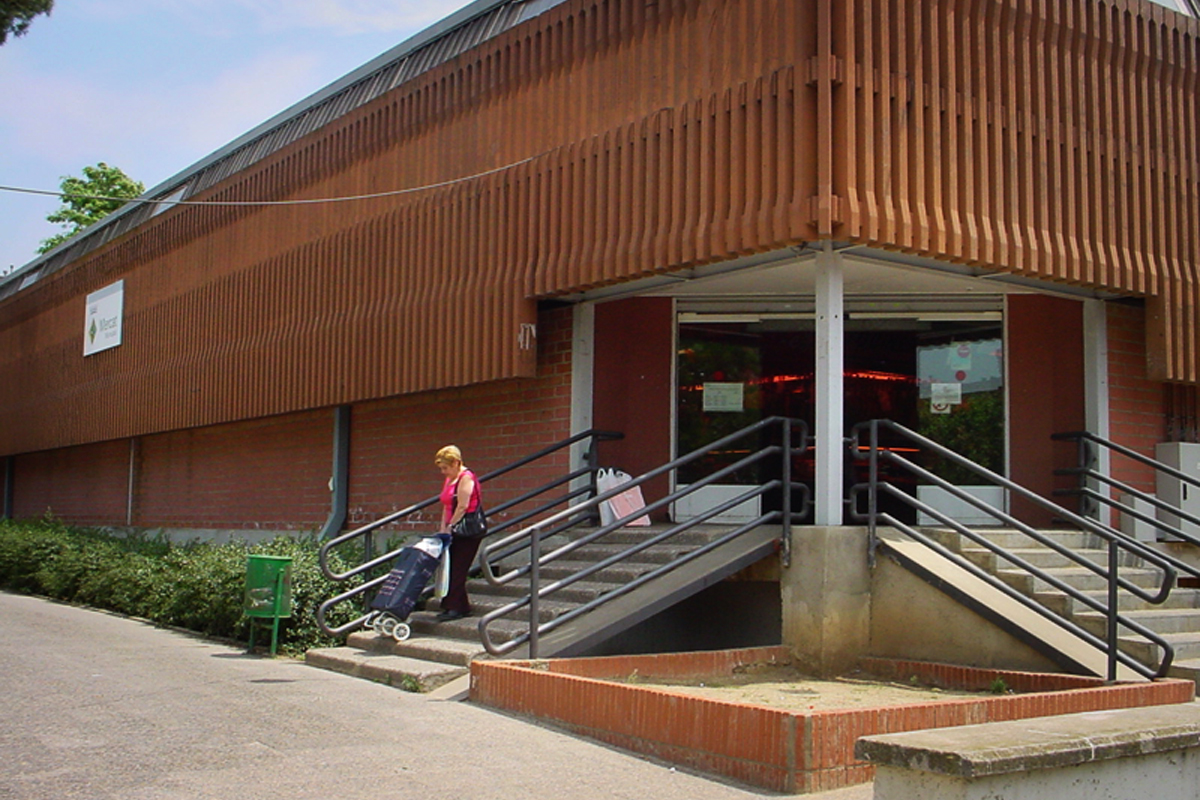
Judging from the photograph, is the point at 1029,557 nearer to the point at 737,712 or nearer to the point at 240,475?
the point at 737,712

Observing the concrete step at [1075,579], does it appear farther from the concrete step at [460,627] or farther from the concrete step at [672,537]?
the concrete step at [460,627]

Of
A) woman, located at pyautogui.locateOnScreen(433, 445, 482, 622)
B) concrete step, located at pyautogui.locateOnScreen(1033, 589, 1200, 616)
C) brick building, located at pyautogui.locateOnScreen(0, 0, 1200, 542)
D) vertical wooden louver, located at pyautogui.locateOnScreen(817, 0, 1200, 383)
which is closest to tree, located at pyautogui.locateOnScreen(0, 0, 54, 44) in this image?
brick building, located at pyautogui.locateOnScreen(0, 0, 1200, 542)

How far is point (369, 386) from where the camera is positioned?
16.3 m

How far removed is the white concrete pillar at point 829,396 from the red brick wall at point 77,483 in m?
19.4

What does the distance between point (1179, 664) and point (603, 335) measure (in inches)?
264

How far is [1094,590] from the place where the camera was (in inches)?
425

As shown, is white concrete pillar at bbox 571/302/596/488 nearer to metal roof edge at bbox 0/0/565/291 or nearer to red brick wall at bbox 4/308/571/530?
red brick wall at bbox 4/308/571/530

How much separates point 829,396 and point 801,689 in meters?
2.44

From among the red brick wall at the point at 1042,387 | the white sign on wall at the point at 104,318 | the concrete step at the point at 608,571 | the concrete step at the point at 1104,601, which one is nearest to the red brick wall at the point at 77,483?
the white sign on wall at the point at 104,318

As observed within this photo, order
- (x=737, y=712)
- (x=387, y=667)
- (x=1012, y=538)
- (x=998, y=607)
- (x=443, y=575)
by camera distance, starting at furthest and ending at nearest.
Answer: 1. (x=1012, y=538)
2. (x=443, y=575)
3. (x=387, y=667)
4. (x=998, y=607)
5. (x=737, y=712)

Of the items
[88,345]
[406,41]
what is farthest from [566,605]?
[88,345]

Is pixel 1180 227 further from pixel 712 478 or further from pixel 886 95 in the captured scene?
pixel 712 478

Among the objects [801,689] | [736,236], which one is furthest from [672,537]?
[736,236]

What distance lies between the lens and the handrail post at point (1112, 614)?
870 cm
